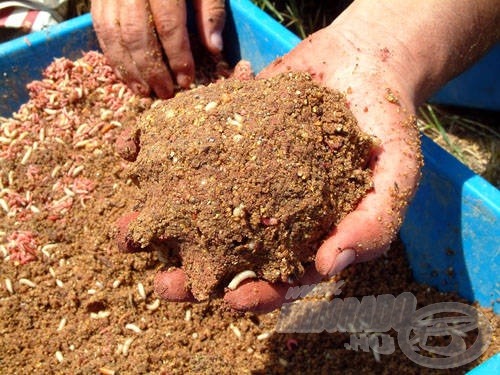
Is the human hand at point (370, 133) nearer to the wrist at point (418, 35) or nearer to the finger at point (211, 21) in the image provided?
the wrist at point (418, 35)

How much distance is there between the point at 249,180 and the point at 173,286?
0.30m

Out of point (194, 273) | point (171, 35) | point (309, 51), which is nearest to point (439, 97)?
point (309, 51)

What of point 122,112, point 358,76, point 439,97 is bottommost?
point 439,97

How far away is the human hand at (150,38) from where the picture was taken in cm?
182

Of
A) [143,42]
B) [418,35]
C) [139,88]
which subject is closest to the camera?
[418,35]

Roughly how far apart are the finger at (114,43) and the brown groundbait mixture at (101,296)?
0.33 feet

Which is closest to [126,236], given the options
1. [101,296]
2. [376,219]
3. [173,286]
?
[173,286]

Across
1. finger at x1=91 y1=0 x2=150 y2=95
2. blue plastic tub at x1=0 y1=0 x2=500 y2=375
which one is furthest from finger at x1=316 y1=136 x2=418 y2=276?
finger at x1=91 y1=0 x2=150 y2=95

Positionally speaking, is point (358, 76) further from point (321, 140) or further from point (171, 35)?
point (171, 35)

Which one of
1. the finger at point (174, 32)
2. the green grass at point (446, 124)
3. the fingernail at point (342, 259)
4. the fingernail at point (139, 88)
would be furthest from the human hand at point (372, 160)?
the green grass at point (446, 124)

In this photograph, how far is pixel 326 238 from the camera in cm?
123

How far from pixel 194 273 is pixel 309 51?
0.74 metres

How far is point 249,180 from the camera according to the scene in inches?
45.0

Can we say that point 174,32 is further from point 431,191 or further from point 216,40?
point 431,191
